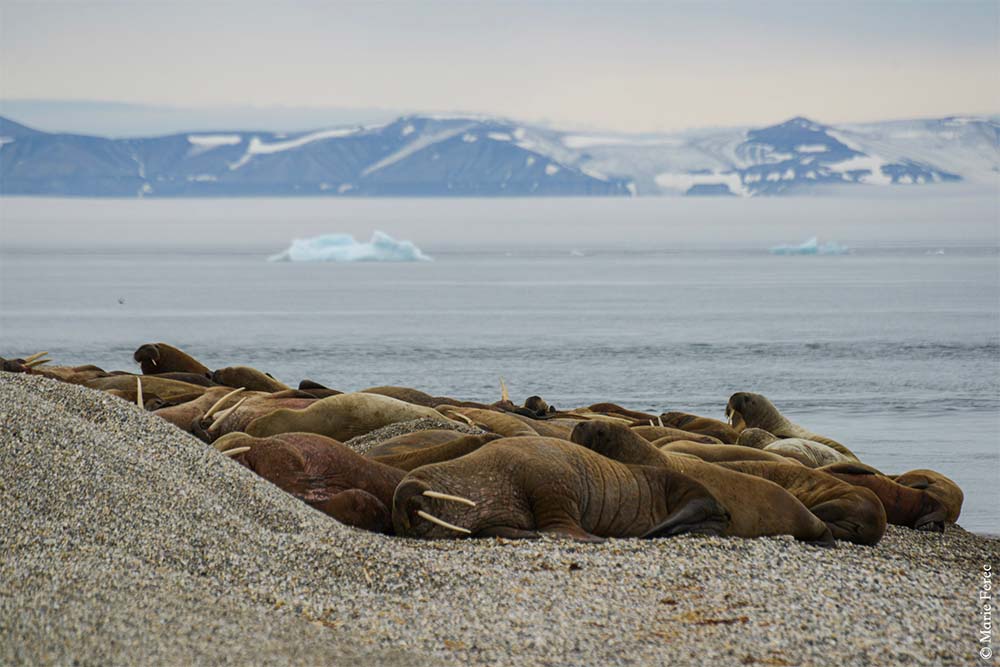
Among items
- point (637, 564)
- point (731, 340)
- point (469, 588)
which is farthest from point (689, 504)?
point (731, 340)

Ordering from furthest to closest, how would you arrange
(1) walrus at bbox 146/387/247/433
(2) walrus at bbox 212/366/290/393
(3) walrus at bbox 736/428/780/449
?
1. (2) walrus at bbox 212/366/290/393
2. (3) walrus at bbox 736/428/780/449
3. (1) walrus at bbox 146/387/247/433

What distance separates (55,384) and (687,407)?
13.8 metres

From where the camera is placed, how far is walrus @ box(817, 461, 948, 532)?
28.5ft

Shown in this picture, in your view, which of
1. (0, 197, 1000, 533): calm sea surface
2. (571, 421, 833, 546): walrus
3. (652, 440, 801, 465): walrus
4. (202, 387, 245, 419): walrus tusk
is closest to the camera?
(571, 421, 833, 546): walrus

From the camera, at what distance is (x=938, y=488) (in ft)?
30.0

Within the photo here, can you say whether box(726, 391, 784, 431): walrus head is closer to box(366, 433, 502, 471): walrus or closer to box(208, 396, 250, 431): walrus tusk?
box(366, 433, 502, 471): walrus

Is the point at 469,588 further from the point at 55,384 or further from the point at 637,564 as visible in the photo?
the point at 55,384

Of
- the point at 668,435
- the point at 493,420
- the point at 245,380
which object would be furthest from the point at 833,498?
the point at 245,380

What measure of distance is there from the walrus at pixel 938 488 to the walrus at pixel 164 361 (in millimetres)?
6706

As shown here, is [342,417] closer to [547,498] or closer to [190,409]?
[190,409]

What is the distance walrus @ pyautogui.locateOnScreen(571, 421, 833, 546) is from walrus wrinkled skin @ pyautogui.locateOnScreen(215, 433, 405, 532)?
1.25 metres

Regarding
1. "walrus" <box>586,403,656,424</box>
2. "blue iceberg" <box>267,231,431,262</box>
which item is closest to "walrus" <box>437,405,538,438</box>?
"walrus" <box>586,403,656,424</box>

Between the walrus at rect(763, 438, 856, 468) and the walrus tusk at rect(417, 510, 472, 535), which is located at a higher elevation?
the walrus tusk at rect(417, 510, 472, 535)

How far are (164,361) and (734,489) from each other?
23.2ft
